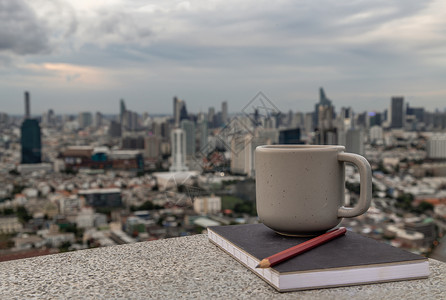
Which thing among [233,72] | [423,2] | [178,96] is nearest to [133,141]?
[178,96]

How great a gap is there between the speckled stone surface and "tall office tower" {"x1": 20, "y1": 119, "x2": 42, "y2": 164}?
1288cm

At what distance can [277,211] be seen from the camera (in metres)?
0.62

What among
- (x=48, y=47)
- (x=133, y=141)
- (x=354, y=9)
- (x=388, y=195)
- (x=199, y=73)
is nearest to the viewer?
(x=354, y=9)

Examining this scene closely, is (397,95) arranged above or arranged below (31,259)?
above

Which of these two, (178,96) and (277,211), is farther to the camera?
(178,96)

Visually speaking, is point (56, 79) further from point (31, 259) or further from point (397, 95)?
point (31, 259)

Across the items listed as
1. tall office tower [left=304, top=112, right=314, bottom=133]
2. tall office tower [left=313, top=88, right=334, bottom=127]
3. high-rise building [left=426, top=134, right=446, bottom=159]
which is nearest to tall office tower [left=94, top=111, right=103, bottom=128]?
tall office tower [left=313, top=88, right=334, bottom=127]

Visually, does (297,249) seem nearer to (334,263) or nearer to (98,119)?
(334,263)

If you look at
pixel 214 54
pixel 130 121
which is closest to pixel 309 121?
pixel 214 54

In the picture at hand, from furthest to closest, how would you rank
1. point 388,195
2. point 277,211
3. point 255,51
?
1. point 255,51
2. point 388,195
3. point 277,211

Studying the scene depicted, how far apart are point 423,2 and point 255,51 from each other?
17.9 feet

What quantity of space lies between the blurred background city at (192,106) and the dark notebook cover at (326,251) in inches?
32.0

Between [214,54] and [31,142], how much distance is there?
668 centimetres

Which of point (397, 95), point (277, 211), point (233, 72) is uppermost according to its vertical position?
point (233, 72)
